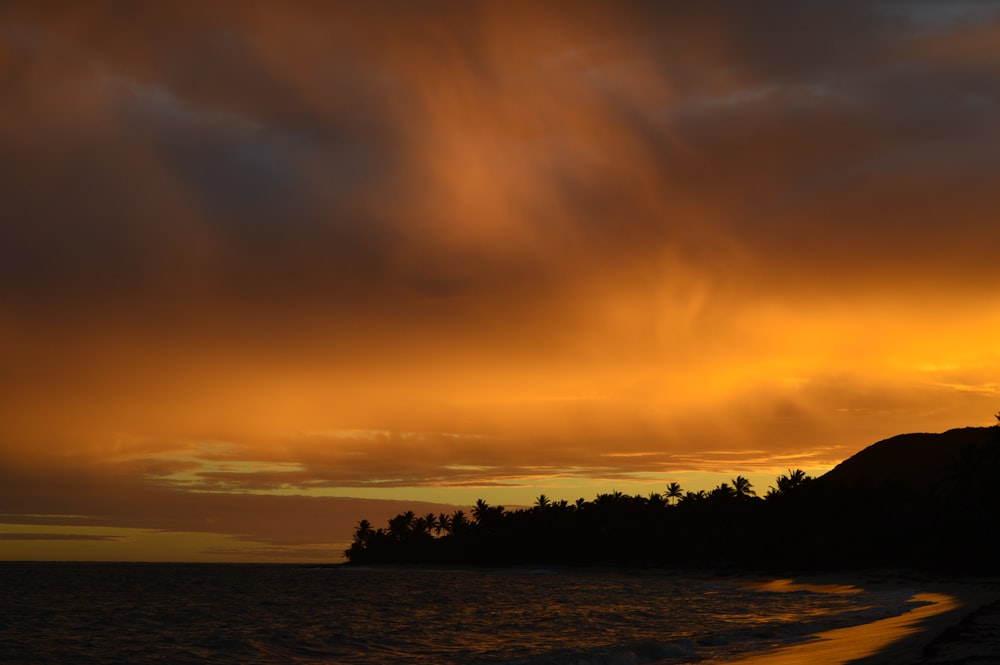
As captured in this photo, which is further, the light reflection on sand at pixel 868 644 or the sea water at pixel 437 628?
the sea water at pixel 437 628

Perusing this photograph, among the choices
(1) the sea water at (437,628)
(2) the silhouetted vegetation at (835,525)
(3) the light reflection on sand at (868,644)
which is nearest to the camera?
(3) the light reflection on sand at (868,644)

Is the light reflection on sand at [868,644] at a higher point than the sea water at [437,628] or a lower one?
higher

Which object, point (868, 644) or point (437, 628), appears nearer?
point (868, 644)

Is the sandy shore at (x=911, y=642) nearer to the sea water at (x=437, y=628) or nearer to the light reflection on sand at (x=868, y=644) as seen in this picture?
A: the light reflection on sand at (x=868, y=644)

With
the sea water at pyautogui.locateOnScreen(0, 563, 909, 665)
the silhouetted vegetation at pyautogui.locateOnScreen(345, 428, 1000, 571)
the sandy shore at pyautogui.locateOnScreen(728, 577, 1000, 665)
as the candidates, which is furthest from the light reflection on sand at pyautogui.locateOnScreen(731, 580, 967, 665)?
the silhouetted vegetation at pyautogui.locateOnScreen(345, 428, 1000, 571)

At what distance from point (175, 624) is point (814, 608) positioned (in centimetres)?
4325

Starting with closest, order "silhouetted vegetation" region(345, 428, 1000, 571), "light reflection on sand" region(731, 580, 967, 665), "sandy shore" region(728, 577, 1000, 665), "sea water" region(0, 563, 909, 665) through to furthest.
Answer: "sandy shore" region(728, 577, 1000, 665), "light reflection on sand" region(731, 580, 967, 665), "sea water" region(0, 563, 909, 665), "silhouetted vegetation" region(345, 428, 1000, 571)

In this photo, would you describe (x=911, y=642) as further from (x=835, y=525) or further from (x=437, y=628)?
(x=835, y=525)

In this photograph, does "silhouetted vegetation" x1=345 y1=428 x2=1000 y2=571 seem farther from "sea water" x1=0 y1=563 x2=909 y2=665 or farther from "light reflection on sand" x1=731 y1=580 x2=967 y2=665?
"light reflection on sand" x1=731 y1=580 x2=967 y2=665

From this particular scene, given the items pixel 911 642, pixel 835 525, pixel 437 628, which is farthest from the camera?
pixel 835 525

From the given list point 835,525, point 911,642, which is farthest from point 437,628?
point 835,525

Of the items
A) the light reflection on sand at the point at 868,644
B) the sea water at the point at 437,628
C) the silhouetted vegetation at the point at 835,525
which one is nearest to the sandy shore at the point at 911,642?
the light reflection on sand at the point at 868,644

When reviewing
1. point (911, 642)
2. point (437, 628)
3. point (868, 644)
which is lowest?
point (437, 628)

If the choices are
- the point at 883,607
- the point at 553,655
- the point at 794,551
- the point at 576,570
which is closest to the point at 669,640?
the point at 553,655
